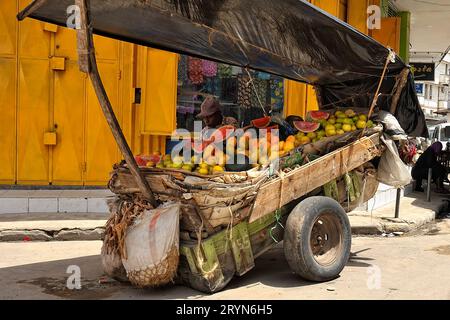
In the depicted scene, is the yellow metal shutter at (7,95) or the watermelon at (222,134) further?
the yellow metal shutter at (7,95)

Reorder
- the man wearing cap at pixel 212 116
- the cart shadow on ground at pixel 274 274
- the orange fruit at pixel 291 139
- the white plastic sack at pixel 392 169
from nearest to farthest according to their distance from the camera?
the cart shadow on ground at pixel 274 274 → the orange fruit at pixel 291 139 → the white plastic sack at pixel 392 169 → the man wearing cap at pixel 212 116

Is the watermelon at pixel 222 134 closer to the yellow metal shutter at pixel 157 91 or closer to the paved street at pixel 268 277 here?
the paved street at pixel 268 277

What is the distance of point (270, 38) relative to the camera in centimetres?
523

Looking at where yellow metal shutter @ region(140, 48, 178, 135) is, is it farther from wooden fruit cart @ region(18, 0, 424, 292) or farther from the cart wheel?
the cart wheel

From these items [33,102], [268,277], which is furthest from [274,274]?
[33,102]

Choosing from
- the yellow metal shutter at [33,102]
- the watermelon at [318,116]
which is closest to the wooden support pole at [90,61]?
the watermelon at [318,116]

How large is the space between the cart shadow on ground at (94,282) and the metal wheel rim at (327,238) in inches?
13.5

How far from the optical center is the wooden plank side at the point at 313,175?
4480mm

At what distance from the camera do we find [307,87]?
979 centimetres

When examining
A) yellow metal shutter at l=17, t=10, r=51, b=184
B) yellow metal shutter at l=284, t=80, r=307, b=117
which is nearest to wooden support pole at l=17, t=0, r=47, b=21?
yellow metal shutter at l=17, t=10, r=51, b=184

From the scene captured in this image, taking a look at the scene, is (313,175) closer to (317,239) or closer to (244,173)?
(317,239)

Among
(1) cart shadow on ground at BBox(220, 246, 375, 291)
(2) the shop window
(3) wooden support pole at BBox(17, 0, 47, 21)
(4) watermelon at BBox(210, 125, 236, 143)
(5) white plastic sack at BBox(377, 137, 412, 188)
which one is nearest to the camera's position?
(3) wooden support pole at BBox(17, 0, 47, 21)

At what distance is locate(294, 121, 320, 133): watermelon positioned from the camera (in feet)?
17.9

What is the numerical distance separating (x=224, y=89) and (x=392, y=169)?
4.23 metres
